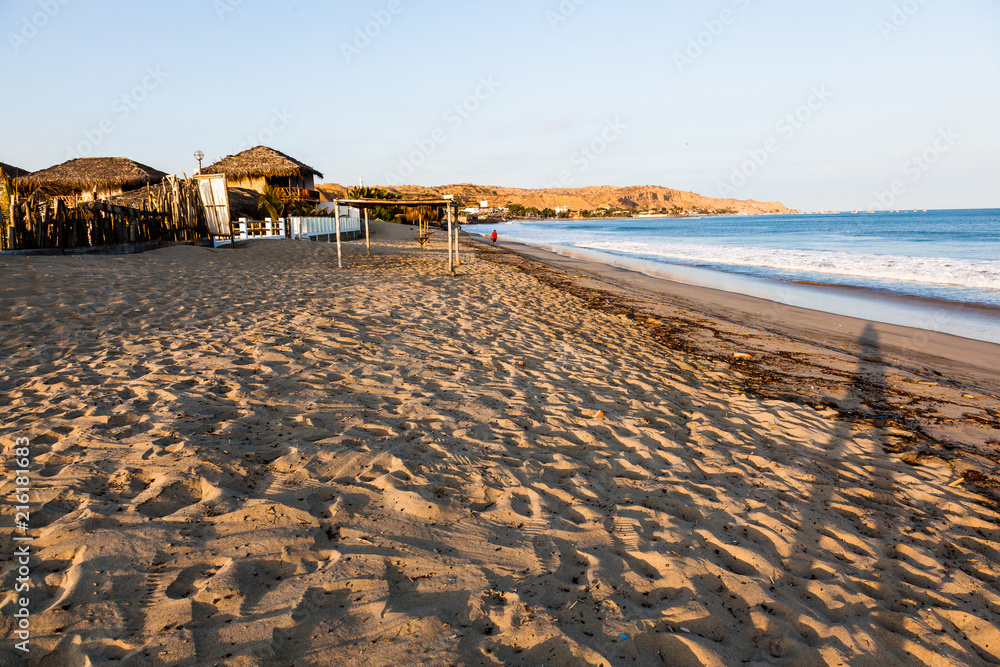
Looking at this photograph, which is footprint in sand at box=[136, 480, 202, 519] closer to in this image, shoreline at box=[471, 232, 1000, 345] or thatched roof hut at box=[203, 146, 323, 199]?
shoreline at box=[471, 232, 1000, 345]

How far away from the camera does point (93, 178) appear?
2120cm

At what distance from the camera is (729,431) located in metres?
4.04

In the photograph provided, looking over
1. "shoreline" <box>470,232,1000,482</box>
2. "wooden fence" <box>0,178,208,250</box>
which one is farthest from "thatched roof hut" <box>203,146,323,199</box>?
"shoreline" <box>470,232,1000,482</box>

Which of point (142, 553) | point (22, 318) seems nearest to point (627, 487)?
point (142, 553)

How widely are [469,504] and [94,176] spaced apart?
26.9m

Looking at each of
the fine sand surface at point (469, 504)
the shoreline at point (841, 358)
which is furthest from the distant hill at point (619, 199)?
the fine sand surface at point (469, 504)

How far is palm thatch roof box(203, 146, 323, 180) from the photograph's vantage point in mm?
26203

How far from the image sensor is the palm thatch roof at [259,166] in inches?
1032

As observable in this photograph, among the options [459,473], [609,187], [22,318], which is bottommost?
[459,473]

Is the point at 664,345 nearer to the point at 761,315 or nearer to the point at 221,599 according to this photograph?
the point at 761,315

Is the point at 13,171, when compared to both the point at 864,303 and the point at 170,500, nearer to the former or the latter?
the point at 170,500

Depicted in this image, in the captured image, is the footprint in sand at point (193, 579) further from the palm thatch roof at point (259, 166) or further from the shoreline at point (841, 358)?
the palm thatch roof at point (259, 166)

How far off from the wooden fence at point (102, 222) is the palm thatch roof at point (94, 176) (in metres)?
10.4

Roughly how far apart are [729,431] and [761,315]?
674 centimetres
